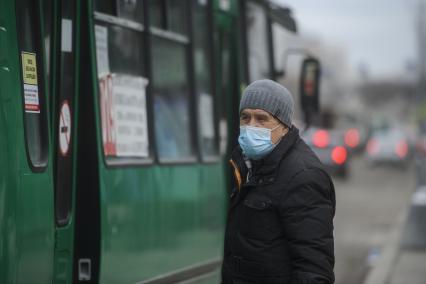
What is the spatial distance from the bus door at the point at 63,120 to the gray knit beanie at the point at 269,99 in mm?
1203

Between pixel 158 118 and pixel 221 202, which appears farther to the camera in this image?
pixel 221 202

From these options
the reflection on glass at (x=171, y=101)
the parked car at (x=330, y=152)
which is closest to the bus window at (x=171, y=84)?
the reflection on glass at (x=171, y=101)

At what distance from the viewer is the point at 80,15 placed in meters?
5.06

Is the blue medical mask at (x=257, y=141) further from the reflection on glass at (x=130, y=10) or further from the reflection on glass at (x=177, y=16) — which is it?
the reflection on glass at (x=177, y=16)

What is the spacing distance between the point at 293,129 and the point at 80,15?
154cm

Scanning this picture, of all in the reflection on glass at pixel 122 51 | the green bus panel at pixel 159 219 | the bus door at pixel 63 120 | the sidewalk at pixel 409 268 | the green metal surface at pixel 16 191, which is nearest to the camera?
the green metal surface at pixel 16 191

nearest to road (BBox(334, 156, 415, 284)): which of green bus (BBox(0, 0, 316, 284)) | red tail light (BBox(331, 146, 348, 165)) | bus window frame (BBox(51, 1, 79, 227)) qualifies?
red tail light (BBox(331, 146, 348, 165))

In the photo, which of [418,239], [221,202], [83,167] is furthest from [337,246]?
[83,167]

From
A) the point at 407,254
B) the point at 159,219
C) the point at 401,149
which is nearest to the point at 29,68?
the point at 159,219

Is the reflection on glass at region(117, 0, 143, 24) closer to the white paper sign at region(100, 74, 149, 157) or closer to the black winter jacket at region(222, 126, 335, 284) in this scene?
the white paper sign at region(100, 74, 149, 157)

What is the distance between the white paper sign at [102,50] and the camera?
5.25m

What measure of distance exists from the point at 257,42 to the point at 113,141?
352cm

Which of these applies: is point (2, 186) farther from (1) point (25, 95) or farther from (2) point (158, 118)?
(2) point (158, 118)

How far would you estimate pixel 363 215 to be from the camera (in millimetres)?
21000
